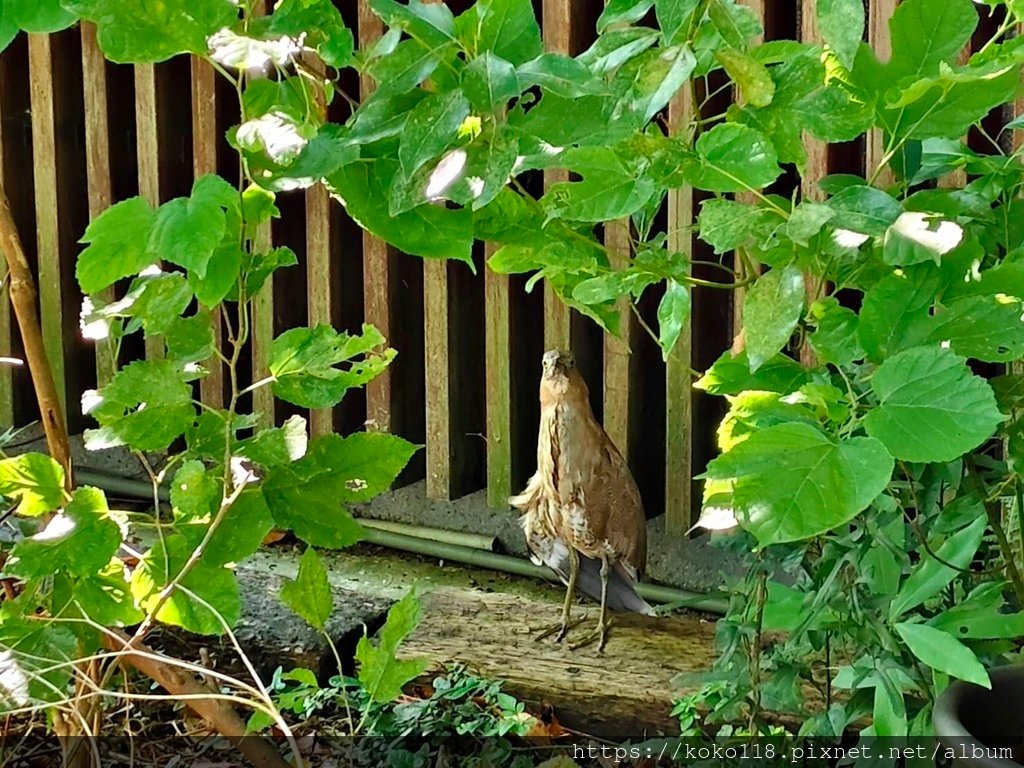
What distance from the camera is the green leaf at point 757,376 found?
3.38ft

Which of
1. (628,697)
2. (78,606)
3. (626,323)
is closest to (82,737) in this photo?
(78,606)

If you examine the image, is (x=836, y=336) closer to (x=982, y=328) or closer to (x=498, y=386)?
(x=982, y=328)

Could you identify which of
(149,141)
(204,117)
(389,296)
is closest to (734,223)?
(389,296)

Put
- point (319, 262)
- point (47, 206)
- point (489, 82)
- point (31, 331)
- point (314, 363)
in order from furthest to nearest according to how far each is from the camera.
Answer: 1. point (47, 206)
2. point (319, 262)
3. point (31, 331)
4. point (314, 363)
5. point (489, 82)

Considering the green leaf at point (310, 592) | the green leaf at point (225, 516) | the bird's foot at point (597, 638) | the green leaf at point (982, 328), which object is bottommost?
the bird's foot at point (597, 638)

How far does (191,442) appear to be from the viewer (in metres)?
1.08

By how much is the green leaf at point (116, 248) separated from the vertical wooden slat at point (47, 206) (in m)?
2.41

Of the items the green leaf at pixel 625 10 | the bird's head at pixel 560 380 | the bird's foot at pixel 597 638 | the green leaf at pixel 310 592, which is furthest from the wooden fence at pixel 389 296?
the green leaf at pixel 625 10

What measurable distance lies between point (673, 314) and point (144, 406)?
0.45m

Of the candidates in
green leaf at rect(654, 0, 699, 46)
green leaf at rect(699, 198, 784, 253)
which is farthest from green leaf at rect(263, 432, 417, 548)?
green leaf at rect(654, 0, 699, 46)

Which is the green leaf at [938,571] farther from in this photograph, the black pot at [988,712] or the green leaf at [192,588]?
the green leaf at [192,588]

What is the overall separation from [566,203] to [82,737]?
70 centimetres

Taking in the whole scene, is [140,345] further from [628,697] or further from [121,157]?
[628,697]

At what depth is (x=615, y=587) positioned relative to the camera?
2.40 metres
